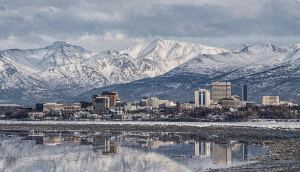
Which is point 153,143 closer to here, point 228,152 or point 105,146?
point 105,146

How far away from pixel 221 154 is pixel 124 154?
17.0 meters

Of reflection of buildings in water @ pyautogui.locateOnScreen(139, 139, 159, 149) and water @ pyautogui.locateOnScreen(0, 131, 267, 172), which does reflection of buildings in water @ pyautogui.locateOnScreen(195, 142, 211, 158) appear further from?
reflection of buildings in water @ pyautogui.locateOnScreen(139, 139, 159, 149)

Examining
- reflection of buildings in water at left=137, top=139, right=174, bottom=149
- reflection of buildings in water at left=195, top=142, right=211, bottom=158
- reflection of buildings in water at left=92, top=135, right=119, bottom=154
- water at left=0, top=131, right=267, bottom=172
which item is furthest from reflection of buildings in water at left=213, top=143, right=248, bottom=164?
reflection of buildings in water at left=92, top=135, right=119, bottom=154

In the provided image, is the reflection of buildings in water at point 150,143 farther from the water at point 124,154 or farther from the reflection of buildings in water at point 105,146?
the reflection of buildings in water at point 105,146

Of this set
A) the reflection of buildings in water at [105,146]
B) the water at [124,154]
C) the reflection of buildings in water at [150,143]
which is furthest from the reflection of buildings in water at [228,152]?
the reflection of buildings in water at [105,146]

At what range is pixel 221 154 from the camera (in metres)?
104

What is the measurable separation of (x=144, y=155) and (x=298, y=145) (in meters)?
30.7

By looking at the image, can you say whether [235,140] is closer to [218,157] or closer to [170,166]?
[218,157]

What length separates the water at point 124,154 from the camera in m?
90.2

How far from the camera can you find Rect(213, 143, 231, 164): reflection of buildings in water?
94688mm

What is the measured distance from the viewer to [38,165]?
92062 mm

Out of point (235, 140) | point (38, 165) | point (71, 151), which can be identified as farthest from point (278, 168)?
point (235, 140)

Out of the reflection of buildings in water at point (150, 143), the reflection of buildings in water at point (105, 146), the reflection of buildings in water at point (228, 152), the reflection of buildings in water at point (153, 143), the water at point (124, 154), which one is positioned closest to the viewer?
the water at point (124, 154)

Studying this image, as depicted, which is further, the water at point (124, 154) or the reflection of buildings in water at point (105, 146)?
the reflection of buildings in water at point (105, 146)
